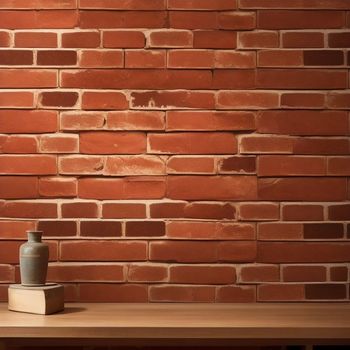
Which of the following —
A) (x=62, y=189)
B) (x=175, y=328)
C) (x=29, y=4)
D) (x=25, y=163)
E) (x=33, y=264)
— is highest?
(x=29, y=4)

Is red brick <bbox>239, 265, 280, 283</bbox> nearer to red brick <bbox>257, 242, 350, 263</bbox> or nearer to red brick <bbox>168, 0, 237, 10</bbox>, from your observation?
red brick <bbox>257, 242, 350, 263</bbox>

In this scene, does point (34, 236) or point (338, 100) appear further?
point (338, 100)

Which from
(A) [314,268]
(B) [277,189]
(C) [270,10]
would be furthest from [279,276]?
(C) [270,10]

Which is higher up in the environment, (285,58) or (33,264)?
(285,58)

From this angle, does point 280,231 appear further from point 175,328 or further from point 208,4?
point 208,4

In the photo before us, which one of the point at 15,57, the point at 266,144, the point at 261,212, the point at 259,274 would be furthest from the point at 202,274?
the point at 15,57

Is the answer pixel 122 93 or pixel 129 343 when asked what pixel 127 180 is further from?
pixel 129 343

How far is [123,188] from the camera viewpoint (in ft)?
7.57

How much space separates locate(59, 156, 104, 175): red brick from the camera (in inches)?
90.9

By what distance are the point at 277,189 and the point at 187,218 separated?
0.37m

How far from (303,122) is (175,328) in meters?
1.00

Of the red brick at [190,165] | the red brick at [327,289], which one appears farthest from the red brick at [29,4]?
the red brick at [327,289]

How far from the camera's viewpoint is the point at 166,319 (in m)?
1.92

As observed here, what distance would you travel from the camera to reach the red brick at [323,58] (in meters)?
2.32
